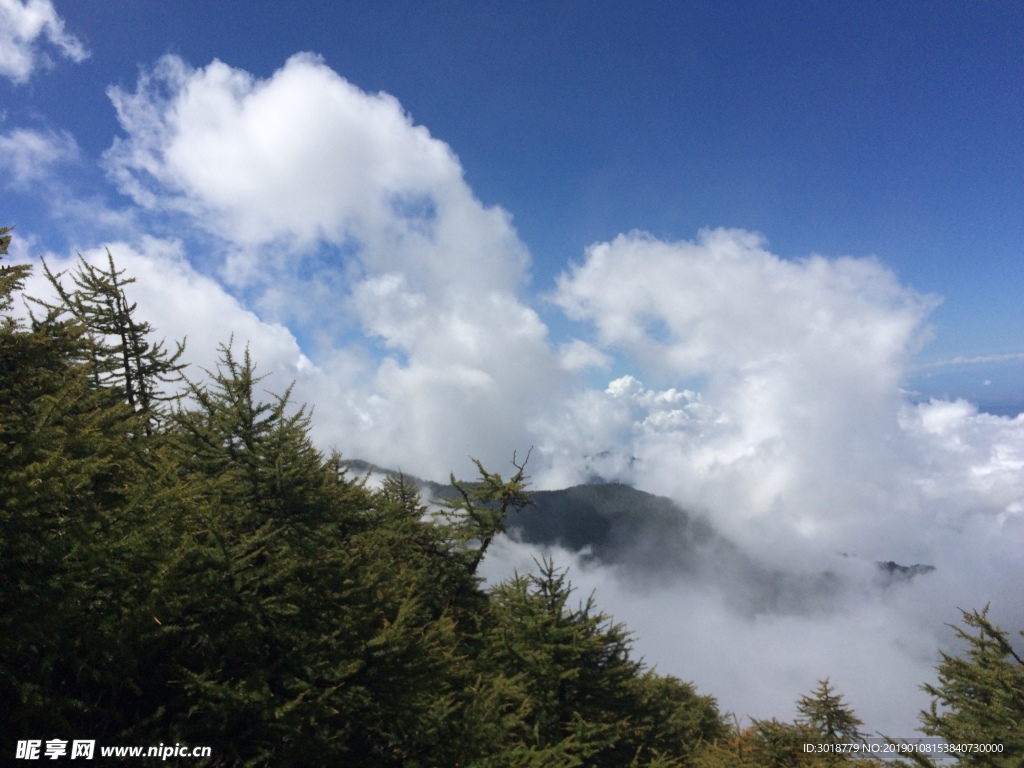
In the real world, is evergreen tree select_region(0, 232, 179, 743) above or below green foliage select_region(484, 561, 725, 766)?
above

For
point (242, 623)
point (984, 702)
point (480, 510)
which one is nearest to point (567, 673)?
point (480, 510)

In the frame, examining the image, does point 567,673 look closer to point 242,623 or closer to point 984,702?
point 242,623

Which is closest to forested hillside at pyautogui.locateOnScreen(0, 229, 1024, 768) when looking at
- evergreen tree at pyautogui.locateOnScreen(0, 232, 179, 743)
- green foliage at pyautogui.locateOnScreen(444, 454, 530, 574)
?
evergreen tree at pyautogui.locateOnScreen(0, 232, 179, 743)

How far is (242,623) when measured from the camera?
35.2 feet

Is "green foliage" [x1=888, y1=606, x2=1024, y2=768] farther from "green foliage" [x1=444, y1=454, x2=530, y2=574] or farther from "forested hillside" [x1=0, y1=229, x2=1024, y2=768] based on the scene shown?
"green foliage" [x1=444, y1=454, x2=530, y2=574]

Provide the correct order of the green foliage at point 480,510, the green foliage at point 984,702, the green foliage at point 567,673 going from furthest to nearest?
the green foliage at point 480,510 → the green foliage at point 567,673 → the green foliage at point 984,702

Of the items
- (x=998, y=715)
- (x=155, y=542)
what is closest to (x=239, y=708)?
(x=155, y=542)

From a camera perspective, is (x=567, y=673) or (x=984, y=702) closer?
(x=567, y=673)

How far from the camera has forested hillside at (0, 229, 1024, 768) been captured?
26.8ft

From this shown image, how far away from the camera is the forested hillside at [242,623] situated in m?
8.17

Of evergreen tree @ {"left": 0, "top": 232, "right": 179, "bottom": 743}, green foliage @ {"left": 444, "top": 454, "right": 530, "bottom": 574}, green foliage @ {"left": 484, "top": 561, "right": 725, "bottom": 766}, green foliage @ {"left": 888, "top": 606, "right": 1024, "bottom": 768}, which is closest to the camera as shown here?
evergreen tree @ {"left": 0, "top": 232, "right": 179, "bottom": 743}

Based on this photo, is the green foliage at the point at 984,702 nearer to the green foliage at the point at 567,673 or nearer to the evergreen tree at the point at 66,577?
the green foliage at the point at 567,673

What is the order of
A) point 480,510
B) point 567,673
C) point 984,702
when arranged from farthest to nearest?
point 480,510
point 984,702
point 567,673

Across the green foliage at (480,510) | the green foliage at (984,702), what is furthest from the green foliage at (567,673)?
the green foliage at (984,702)
